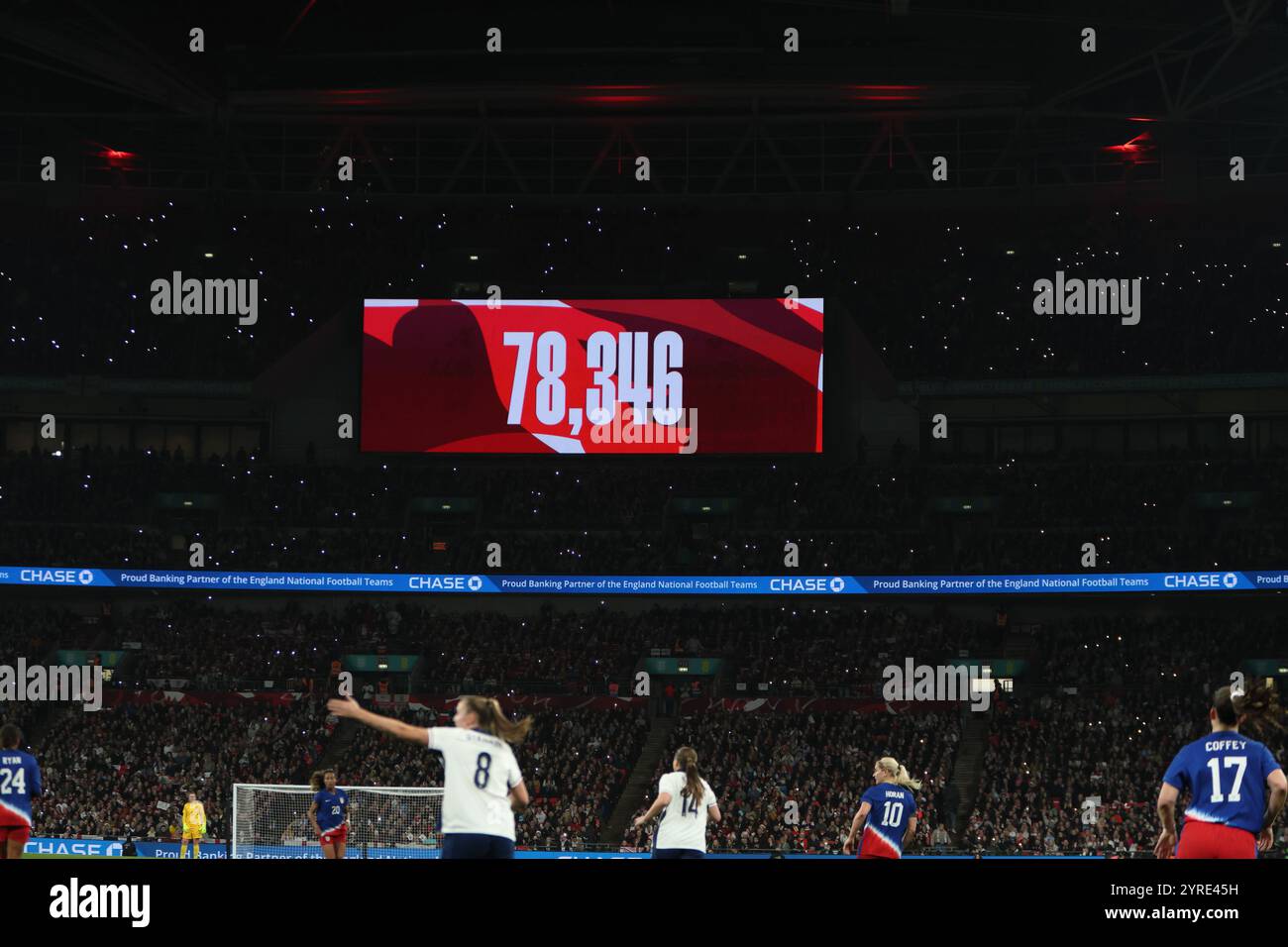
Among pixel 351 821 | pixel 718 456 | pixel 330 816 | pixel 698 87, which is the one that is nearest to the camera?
pixel 330 816

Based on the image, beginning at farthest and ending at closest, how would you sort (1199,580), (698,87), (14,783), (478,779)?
(698,87)
(1199,580)
(14,783)
(478,779)

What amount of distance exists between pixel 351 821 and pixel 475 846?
48.0 ft

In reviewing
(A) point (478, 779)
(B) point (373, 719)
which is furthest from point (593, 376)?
(B) point (373, 719)

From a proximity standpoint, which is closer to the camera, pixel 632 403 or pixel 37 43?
pixel 37 43

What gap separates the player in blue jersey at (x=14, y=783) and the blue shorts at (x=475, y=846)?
670cm

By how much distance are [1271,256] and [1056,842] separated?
2360 cm

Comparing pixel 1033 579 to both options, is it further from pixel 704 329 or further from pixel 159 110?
pixel 159 110

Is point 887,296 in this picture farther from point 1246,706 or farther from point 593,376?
point 1246,706

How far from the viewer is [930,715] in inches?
1567

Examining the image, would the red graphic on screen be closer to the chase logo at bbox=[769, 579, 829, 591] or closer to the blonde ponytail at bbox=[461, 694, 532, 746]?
the chase logo at bbox=[769, 579, 829, 591]

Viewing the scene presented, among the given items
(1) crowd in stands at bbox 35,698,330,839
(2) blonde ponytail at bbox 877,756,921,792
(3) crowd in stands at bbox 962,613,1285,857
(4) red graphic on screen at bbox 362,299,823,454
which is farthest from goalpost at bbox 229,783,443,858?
(4) red graphic on screen at bbox 362,299,823,454

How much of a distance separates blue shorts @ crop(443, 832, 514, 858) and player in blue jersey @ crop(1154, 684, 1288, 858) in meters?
4.30

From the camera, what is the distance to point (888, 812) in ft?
47.2

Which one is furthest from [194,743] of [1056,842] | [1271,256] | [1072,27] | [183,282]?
[1271,256]
